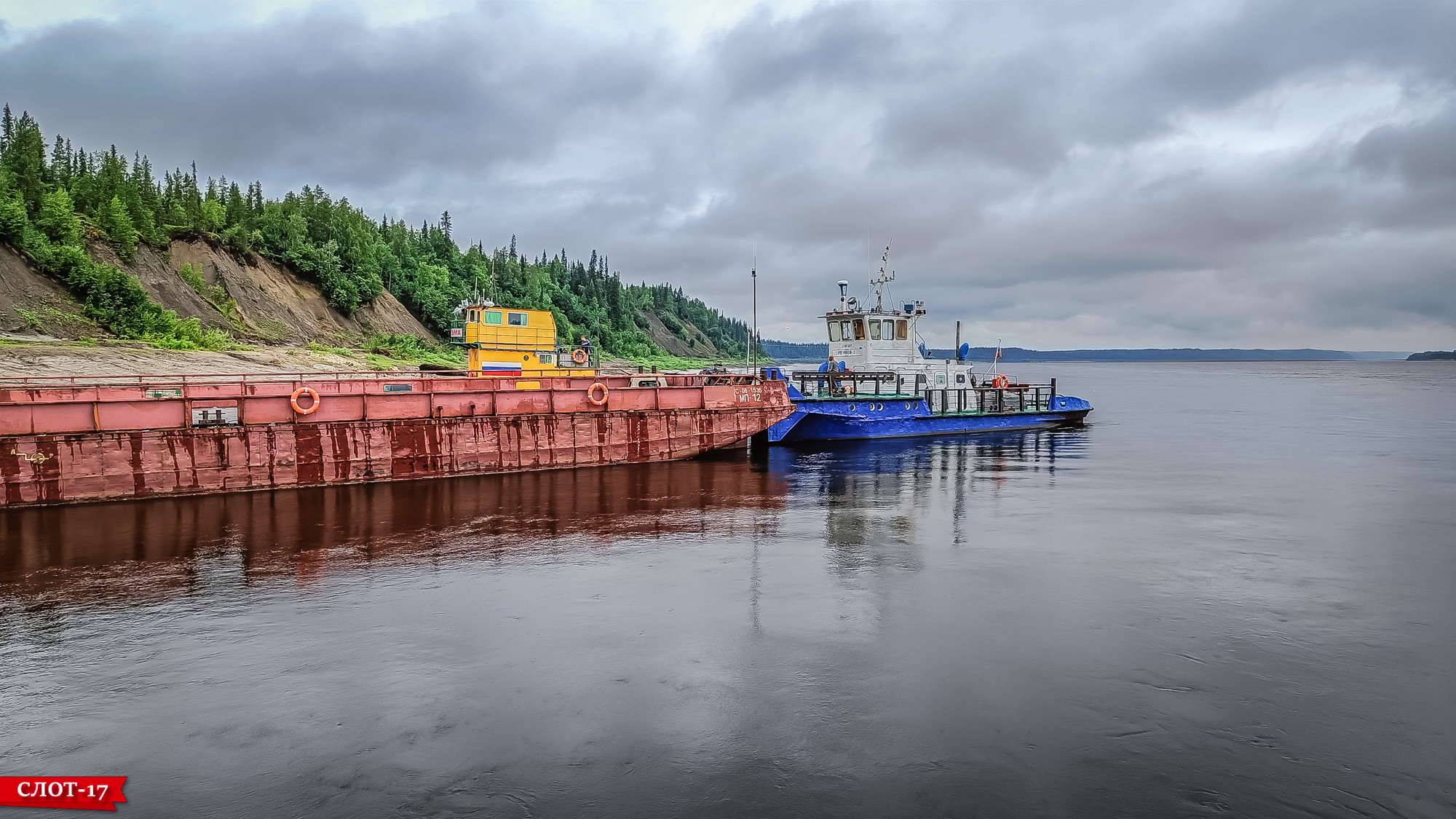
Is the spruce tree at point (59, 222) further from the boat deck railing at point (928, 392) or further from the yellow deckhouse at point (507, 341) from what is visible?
the boat deck railing at point (928, 392)

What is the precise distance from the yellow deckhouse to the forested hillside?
14809mm

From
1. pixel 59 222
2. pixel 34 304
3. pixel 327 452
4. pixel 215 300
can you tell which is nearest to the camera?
pixel 327 452

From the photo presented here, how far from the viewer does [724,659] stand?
35.8 ft

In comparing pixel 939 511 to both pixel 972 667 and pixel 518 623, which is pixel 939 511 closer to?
pixel 972 667

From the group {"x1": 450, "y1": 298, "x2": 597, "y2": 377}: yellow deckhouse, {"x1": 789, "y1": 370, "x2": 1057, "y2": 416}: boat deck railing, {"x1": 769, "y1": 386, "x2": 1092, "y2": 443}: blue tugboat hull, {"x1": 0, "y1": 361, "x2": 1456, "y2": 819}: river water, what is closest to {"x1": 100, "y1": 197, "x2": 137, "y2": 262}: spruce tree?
{"x1": 450, "y1": 298, "x2": 597, "y2": 377}: yellow deckhouse

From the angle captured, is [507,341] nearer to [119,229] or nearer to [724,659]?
[724,659]

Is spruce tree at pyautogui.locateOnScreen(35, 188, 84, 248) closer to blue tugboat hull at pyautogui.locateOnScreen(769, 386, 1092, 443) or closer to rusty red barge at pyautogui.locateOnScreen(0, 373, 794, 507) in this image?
rusty red barge at pyautogui.locateOnScreen(0, 373, 794, 507)

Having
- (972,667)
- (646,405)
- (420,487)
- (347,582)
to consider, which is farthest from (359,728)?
(646,405)

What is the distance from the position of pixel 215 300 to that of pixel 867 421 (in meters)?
67.4

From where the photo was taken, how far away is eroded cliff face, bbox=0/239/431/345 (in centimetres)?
5388

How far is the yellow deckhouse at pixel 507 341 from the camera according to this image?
37.1m

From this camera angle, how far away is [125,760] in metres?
8.09

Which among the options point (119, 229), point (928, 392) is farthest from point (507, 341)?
point (119, 229)

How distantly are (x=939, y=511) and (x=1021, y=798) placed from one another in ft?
49.4
